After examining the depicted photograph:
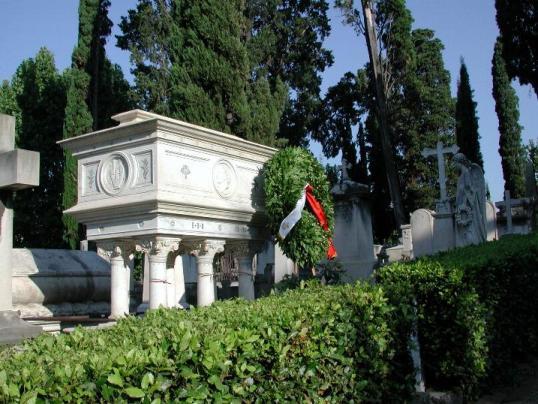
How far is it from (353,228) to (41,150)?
22.2 metres

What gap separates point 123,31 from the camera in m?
28.0

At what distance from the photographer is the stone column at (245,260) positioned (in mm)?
9680

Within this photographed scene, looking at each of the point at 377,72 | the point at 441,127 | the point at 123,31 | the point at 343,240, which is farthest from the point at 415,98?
the point at 343,240

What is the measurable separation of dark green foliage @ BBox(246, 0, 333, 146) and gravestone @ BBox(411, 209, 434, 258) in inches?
451

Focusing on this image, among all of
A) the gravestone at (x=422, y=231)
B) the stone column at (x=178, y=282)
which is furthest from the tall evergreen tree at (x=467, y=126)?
the stone column at (x=178, y=282)

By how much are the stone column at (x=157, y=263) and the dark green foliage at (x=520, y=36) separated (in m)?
18.2

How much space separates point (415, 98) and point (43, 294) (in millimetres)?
25071

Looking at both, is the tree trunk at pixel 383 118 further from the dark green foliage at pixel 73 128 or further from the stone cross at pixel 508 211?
the dark green foliage at pixel 73 128

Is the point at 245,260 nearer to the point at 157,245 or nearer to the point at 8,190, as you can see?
the point at 157,245

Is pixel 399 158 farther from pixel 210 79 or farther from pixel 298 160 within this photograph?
pixel 298 160

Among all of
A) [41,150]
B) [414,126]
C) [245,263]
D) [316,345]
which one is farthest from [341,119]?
[316,345]

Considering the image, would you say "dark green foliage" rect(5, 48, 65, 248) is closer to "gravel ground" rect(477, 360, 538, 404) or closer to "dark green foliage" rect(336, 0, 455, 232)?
"dark green foliage" rect(336, 0, 455, 232)

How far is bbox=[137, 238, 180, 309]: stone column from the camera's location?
7918mm

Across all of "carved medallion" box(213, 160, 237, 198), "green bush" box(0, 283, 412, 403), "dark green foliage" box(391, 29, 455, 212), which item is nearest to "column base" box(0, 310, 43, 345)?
"green bush" box(0, 283, 412, 403)
